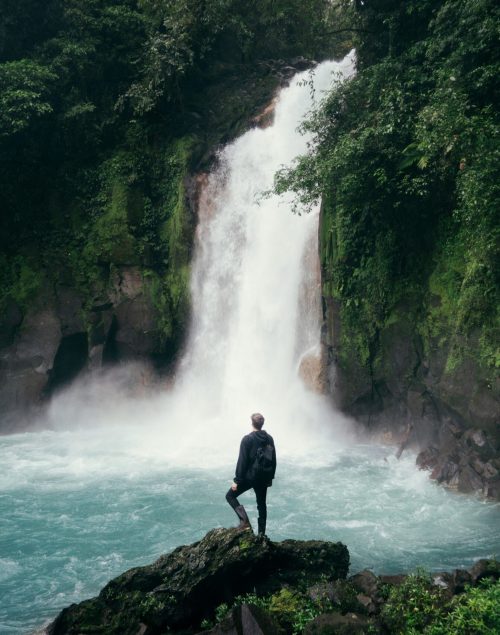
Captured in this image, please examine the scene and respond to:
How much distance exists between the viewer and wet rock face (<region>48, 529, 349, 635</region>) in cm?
572

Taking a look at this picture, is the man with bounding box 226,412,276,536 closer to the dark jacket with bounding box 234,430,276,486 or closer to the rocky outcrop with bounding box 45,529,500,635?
the dark jacket with bounding box 234,430,276,486

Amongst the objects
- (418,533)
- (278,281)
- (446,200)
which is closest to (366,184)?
(446,200)

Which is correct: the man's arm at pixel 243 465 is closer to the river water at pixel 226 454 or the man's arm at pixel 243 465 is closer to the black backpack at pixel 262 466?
the black backpack at pixel 262 466

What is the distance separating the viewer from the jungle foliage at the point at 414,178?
31.3ft

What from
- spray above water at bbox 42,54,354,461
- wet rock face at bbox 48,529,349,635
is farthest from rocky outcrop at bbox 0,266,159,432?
wet rock face at bbox 48,529,349,635

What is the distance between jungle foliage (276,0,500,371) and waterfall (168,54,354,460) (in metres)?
1.84

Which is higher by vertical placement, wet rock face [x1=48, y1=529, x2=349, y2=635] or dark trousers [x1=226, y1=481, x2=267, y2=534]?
dark trousers [x1=226, y1=481, x2=267, y2=534]

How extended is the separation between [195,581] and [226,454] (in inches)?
289

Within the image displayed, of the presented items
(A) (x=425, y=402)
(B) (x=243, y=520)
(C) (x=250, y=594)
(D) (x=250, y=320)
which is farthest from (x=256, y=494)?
(D) (x=250, y=320)

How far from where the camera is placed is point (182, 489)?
1106cm

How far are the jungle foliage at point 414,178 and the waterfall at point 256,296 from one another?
1836 millimetres

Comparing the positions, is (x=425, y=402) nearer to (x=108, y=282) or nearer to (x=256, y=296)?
(x=256, y=296)

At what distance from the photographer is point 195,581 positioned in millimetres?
5922

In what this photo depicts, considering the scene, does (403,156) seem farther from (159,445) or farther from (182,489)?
(159,445)
